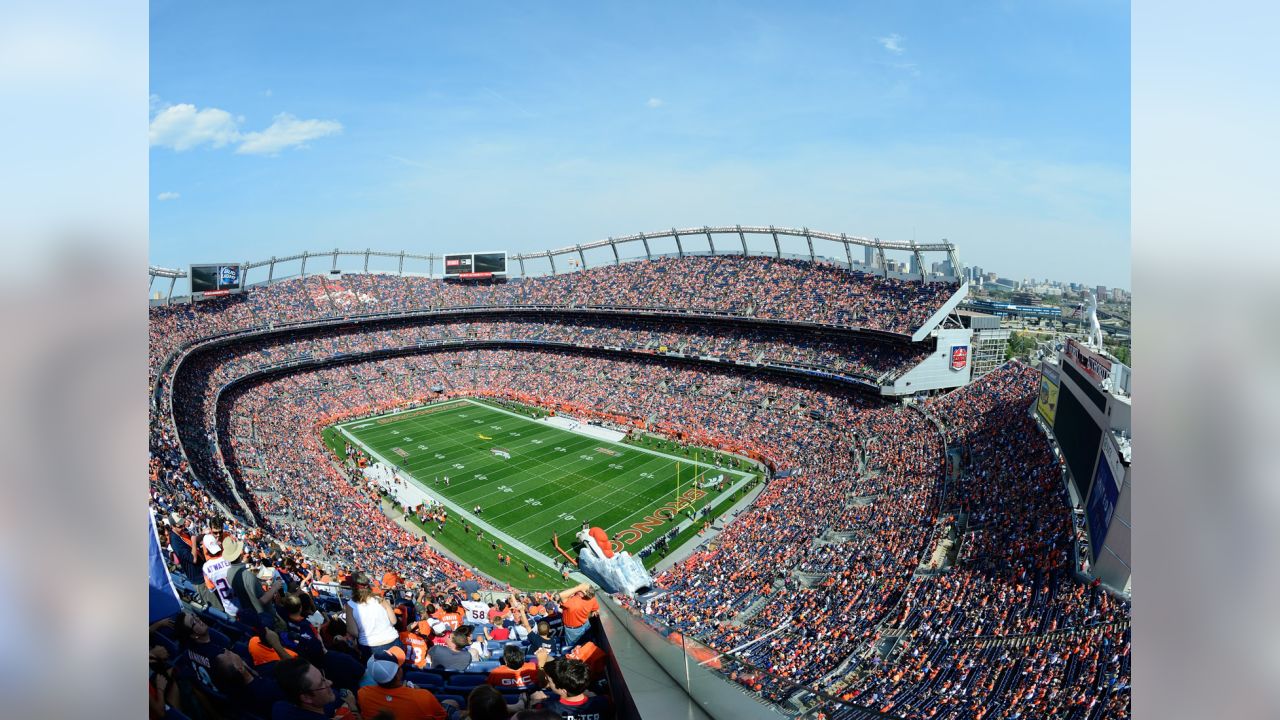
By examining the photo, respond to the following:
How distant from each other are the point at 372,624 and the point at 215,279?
36.3 m

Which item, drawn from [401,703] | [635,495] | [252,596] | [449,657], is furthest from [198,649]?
[635,495]

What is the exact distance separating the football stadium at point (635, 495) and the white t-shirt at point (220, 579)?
0.10 ft

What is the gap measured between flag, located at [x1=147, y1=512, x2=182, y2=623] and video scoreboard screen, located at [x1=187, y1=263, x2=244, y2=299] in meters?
35.8

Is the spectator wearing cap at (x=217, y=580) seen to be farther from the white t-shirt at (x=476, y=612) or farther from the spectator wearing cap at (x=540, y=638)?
the white t-shirt at (x=476, y=612)

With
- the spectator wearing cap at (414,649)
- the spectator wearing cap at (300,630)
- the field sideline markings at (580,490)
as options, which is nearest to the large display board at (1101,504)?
the spectator wearing cap at (414,649)

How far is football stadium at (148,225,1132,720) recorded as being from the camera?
3947 mm

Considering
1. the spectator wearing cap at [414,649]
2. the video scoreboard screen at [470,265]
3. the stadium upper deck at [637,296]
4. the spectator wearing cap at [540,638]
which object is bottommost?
the spectator wearing cap at [540,638]

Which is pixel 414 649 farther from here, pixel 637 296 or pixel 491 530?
pixel 637 296

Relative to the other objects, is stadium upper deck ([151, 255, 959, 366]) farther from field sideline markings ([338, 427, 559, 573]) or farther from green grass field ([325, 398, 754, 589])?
field sideline markings ([338, 427, 559, 573])

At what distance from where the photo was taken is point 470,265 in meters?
46.3

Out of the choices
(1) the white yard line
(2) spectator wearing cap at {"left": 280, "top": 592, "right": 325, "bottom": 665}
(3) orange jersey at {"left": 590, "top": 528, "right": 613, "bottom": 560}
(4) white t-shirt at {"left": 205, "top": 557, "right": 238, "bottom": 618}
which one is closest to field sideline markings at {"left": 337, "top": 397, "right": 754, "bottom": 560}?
(3) orange jersey at {"left": 590, "top": 528, "right": 613, "bottom": 560}

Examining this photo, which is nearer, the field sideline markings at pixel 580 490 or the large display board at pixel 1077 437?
the large display board at pixel 1077 437

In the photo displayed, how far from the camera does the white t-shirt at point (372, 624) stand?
4.60 meters
